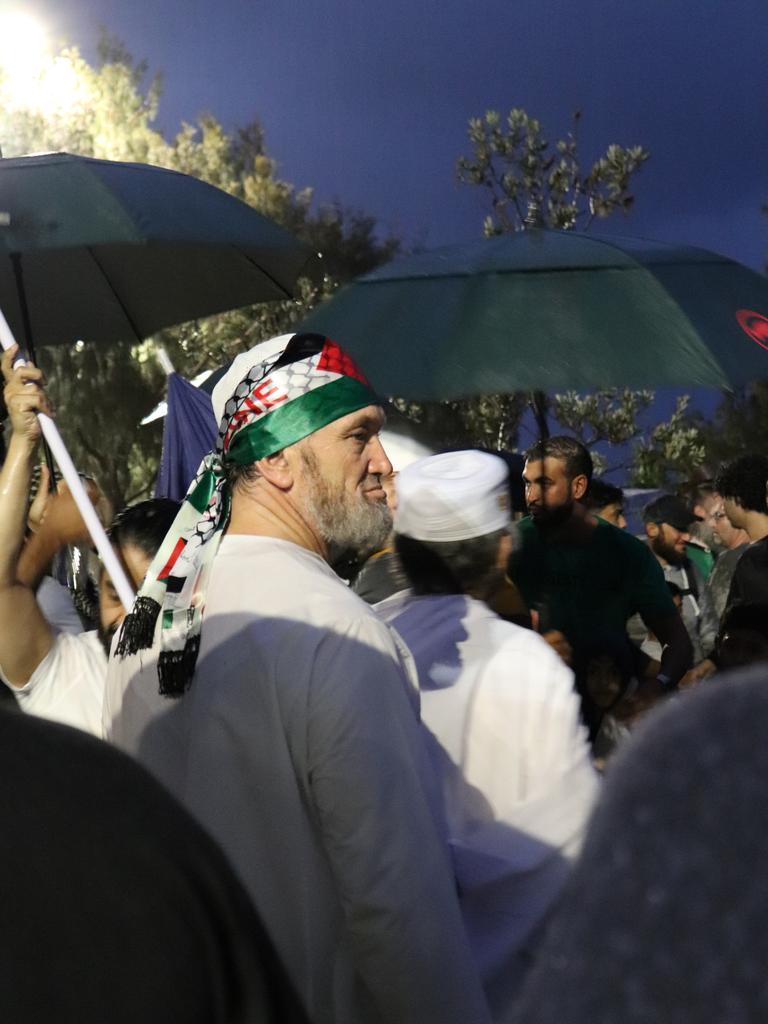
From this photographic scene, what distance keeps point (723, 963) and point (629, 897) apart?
0.05m

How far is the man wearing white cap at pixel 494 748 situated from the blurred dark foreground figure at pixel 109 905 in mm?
1581

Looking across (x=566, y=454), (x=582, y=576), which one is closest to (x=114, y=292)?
(x=566, y=454)

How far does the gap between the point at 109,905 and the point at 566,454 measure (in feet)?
16.1

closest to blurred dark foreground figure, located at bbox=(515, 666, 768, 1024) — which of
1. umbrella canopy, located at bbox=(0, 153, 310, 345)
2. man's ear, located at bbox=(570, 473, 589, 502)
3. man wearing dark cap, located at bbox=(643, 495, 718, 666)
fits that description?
umbrella canopy, located at bbox=(0, 153, 310, 345)

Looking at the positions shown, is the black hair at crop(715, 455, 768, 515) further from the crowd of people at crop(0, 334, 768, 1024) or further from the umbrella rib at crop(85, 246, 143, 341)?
the umbrella rib at crop(85, 246, 143, 341)

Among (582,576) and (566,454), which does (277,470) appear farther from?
(566,454)

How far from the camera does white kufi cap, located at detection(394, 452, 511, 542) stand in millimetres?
3148

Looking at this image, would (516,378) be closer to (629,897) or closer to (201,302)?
(201,302)

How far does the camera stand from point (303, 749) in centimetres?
219

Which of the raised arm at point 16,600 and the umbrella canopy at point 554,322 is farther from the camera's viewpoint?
the umbrella canopy at point 554,322

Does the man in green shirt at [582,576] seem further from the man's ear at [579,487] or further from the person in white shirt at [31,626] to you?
the person in white shirt at [31,626]

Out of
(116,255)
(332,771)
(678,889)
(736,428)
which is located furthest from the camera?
(736,428)

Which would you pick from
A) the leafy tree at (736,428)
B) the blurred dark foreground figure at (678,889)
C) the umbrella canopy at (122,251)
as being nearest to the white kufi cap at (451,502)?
the umbrella canopy at (122,251)

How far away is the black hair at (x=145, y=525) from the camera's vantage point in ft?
12.4
